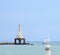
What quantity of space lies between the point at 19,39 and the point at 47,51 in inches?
5033

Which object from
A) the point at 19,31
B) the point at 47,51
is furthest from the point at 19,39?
the point at 47,51

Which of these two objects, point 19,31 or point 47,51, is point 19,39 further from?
point 47,51

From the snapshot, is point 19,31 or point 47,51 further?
point 19,31

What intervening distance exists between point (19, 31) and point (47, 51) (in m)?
123

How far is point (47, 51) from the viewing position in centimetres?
868

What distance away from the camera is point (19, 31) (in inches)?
5197

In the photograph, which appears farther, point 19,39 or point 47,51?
point 19,39

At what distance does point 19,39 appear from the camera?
5369 inches

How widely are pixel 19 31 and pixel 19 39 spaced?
5391 millimetres
